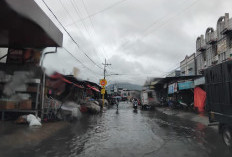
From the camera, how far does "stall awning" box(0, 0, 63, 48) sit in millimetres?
5484

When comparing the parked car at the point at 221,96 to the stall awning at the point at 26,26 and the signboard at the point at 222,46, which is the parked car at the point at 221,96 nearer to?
the stall awning at the point at 26,26

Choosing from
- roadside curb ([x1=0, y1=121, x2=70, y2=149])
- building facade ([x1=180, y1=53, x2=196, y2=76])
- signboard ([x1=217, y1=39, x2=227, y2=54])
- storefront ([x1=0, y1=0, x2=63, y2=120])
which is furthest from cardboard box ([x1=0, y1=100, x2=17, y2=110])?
building facade ([x1=180, y1=53, x2=196, y2=76])

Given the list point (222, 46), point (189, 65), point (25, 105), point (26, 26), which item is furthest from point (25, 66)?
point (189, 65)

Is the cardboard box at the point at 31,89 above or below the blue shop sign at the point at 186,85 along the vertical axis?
below

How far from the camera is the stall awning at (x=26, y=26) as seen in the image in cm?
548

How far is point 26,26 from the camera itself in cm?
664

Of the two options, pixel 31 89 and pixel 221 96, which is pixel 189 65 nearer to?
pixel 221 96

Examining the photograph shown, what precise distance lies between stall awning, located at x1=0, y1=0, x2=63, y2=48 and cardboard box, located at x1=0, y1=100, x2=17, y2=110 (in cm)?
340

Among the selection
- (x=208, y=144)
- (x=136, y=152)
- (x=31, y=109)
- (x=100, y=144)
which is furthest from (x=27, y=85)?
(x=208, y=144)

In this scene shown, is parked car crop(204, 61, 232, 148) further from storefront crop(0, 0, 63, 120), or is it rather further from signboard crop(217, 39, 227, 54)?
signboard crop(217, 39, 227, 54)

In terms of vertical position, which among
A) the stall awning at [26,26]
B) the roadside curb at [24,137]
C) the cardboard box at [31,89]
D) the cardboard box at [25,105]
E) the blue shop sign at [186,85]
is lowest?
the roadside curb at [24,137]

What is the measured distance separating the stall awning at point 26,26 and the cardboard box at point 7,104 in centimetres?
340

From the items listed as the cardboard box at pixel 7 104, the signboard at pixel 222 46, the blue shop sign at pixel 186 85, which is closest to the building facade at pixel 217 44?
the signboard at pixel 222 46

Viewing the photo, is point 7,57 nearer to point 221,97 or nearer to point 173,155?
point 173,155
